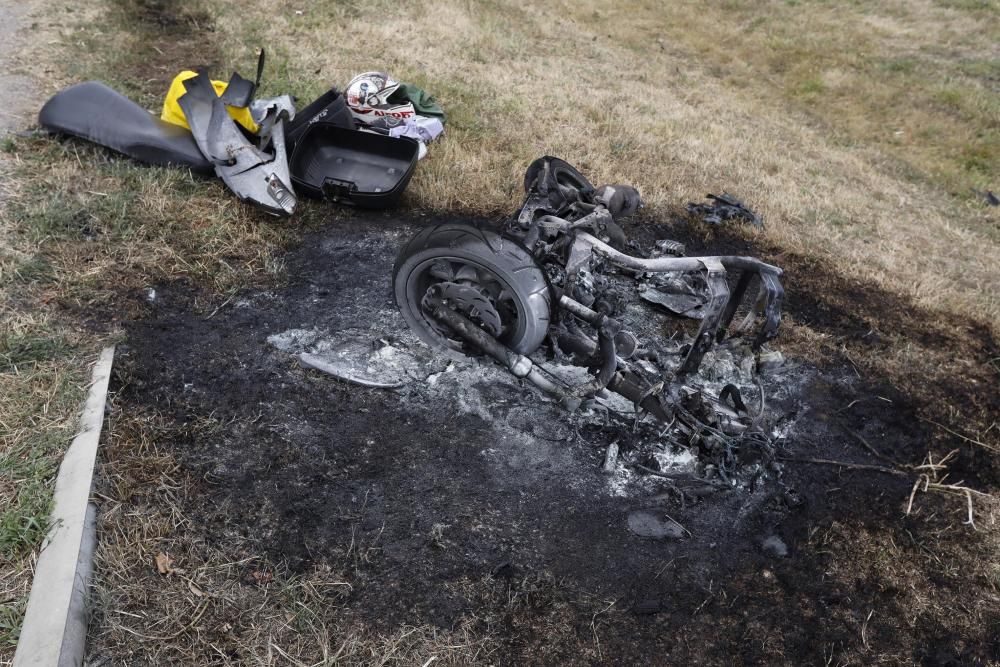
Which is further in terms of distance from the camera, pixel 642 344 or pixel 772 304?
pixel 642 344

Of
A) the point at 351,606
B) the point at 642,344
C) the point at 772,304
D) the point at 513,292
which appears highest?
the point at 772,304

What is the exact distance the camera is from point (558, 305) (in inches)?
154

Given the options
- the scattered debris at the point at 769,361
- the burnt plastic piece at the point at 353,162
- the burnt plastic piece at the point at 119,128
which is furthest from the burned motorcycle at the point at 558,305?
the burnt plastic piece at the point at 119,128

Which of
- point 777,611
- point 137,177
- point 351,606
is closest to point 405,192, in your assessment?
point 137,177

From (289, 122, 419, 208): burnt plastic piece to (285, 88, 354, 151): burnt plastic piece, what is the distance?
6 cm

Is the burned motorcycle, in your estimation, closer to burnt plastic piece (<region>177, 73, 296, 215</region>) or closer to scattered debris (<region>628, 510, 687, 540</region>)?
scattered debris (<region>628, 510, 687, 540</region>)

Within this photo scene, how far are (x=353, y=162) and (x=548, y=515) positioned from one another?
4.08 m

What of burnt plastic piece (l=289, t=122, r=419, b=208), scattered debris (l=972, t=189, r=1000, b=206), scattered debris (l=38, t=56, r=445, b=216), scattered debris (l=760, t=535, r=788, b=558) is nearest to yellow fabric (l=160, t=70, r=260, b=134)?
scattered debris (l=38, t=56, r=445, b=216)

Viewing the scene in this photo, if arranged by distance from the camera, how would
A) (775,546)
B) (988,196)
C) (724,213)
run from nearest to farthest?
1. (775,546)
2. (724,213)
3. (988,196)

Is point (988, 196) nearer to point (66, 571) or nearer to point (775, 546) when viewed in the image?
point (775, 546)

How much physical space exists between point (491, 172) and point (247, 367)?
3561 millimetres

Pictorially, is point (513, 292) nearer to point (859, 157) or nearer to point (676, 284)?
point (676, 284)

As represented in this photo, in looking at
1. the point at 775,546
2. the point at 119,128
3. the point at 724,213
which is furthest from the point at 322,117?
the point at 775,546

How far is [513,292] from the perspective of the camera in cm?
373
